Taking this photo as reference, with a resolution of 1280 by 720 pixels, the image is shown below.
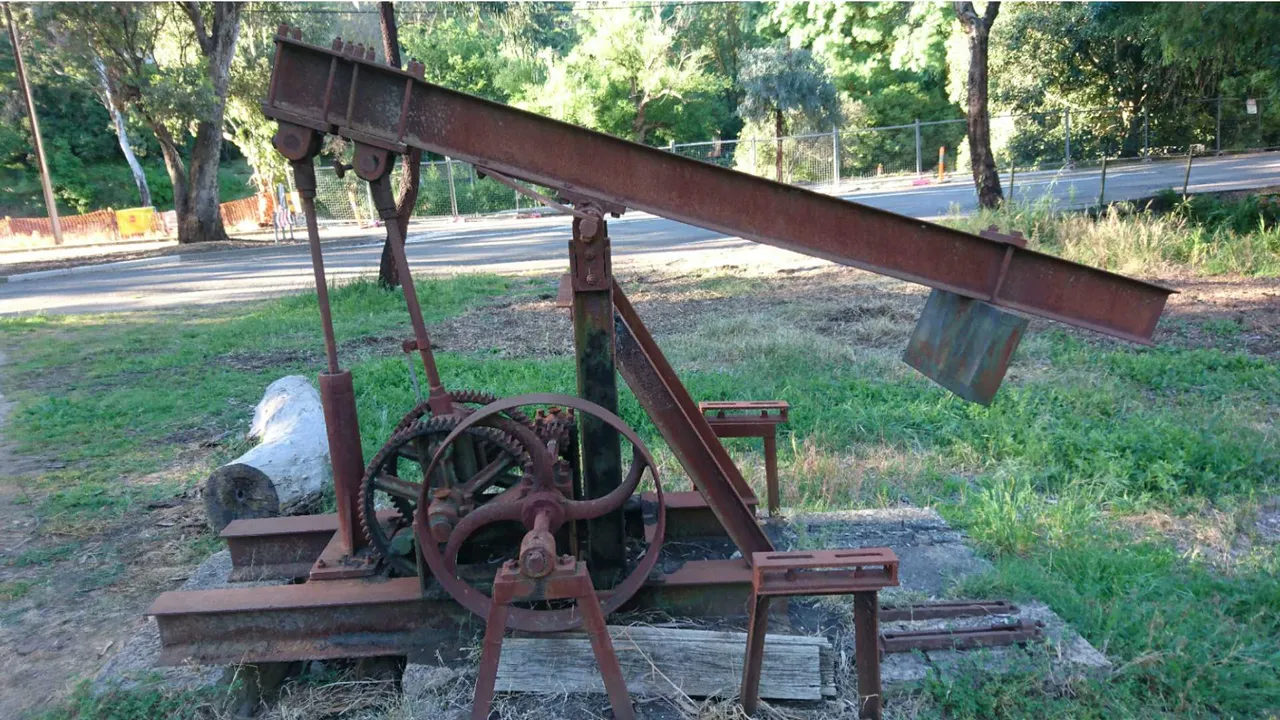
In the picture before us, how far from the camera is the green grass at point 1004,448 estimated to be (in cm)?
330

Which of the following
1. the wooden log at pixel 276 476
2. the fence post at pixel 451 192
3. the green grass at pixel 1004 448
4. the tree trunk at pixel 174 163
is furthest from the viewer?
the fence post at pixel 451 192

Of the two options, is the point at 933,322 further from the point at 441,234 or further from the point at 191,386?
the point at 441,234

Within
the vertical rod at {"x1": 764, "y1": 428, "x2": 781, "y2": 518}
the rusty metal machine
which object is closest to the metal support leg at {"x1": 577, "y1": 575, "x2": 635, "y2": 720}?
the rusty metal machine

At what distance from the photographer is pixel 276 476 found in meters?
5.12

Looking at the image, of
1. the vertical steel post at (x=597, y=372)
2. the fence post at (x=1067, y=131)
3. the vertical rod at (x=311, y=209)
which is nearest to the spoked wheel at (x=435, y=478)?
the vertical steel post at (x=597, y=372)

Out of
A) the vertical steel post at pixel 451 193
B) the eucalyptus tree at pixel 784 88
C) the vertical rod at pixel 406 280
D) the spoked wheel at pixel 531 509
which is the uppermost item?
the eucalyptus tree at pixel 784 88

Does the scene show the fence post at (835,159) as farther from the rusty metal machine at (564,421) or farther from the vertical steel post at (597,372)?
the vertical steel post at (597,372)

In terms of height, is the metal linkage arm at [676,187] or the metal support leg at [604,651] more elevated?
the metal linkage arm at [676,187]

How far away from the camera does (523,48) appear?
140 feet

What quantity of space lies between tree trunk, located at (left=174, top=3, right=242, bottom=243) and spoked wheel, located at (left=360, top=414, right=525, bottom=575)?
24.1 m

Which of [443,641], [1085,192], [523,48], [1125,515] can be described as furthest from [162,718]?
[523,48]

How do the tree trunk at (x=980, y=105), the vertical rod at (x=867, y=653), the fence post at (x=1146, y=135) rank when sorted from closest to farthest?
the vertical rod at (x=867, y=653) → the tree trunk at (x=980, y=105) → the fence post at (x=1146, y=135)

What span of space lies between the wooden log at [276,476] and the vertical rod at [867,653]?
3597mm

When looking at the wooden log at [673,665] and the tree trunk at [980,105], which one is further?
the tree trunk at [980,105]
